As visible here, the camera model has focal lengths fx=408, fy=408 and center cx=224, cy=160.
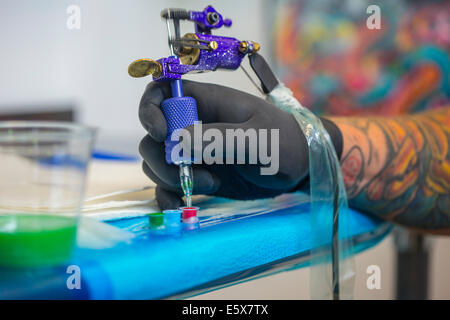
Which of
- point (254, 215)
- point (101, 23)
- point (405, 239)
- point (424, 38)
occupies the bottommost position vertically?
point (405, 239)

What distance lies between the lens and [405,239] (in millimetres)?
1031

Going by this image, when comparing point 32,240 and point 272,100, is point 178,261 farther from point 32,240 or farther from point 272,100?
point 272,100

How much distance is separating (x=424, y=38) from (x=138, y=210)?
157cm

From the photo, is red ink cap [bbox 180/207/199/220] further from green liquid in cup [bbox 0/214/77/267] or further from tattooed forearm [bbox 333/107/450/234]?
tattooed forearm [bbox 333/107/450/234]

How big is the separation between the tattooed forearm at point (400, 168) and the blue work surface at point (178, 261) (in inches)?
5.5

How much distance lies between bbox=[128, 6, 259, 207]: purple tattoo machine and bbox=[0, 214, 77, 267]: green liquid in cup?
170 millimetres

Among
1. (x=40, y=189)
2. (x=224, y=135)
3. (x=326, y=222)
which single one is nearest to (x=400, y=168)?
(x=326, y=222)

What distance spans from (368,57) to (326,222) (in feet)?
4.48

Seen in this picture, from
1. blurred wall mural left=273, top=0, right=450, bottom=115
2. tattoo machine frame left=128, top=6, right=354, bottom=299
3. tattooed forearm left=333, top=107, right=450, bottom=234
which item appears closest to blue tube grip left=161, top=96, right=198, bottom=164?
tattoo machine frame left=128, top=6, right=354, bottom=299

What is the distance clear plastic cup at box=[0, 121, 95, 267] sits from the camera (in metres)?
0.26

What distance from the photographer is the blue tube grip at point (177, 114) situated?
16.1 inches
